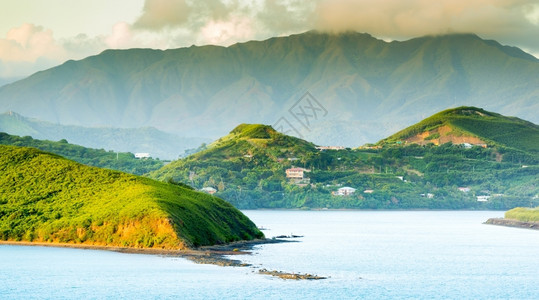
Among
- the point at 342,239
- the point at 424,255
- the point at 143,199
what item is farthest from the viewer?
the point at 342,239

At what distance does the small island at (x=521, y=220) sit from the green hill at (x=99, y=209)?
8590 centimetres

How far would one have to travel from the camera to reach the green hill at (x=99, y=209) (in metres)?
90.9

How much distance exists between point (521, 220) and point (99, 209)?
117539 millimetres

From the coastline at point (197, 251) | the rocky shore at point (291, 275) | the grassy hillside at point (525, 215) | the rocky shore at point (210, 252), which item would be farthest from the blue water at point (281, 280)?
the grassy hillside at point (525, 215)

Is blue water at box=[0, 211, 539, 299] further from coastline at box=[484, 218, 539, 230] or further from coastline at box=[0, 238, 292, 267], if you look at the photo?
coastline at box=[484, 218, 539, 230]

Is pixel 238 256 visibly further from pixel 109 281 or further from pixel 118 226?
pixel 109 281

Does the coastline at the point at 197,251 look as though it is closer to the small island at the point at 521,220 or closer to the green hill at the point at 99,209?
the green hill at the point at 99,209

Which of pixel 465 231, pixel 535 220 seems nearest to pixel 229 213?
pixel 465 231

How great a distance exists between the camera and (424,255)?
107 meters

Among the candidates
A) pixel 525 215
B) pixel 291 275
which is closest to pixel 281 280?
pixel 291 275

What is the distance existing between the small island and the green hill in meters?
85.9

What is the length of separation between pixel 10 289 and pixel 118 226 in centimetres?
2710

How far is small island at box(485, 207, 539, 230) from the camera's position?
18300 centimetres

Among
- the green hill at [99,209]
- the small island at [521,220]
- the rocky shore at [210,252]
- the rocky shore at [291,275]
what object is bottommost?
the rocky shore at [291,275]
